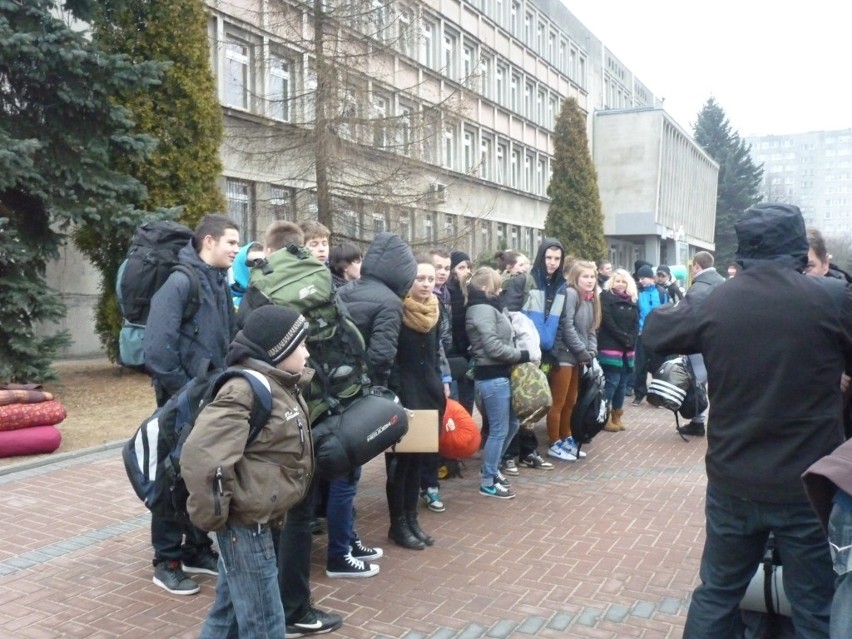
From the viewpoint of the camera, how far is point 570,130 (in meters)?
34.5

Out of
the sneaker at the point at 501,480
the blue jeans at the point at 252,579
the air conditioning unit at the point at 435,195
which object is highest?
the air conditioning unit at the point at 435,195

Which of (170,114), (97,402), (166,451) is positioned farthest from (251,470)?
(170,114)

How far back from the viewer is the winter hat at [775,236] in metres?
3.26

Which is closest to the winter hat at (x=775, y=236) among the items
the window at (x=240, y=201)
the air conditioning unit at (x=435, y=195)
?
the air conditioning unit at (x=435, y=195)

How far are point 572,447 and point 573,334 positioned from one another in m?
1.19

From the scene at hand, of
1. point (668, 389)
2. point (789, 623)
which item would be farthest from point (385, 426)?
point (668, 389)

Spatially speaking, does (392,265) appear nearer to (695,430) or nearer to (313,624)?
(313,624)

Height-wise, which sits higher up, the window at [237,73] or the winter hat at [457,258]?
the window at [237,73]

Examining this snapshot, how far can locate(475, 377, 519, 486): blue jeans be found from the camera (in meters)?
6.59

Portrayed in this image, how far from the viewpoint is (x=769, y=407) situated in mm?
3164

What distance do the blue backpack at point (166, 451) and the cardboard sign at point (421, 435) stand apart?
1.59m

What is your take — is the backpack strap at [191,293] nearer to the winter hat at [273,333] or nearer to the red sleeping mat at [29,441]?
the winter hat at [273,333]

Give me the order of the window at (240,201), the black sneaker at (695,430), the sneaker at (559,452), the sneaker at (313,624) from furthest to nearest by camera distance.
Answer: the window at (240,201) < the black sneaker at (695,430) < the sneaker at (559,452) < the sneaker at (313,624)

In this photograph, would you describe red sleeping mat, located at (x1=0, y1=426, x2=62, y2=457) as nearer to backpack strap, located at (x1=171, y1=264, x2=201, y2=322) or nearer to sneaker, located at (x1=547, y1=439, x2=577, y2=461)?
backpack strap, located at (x1=171, y1=264, x2=201, y2=322)
